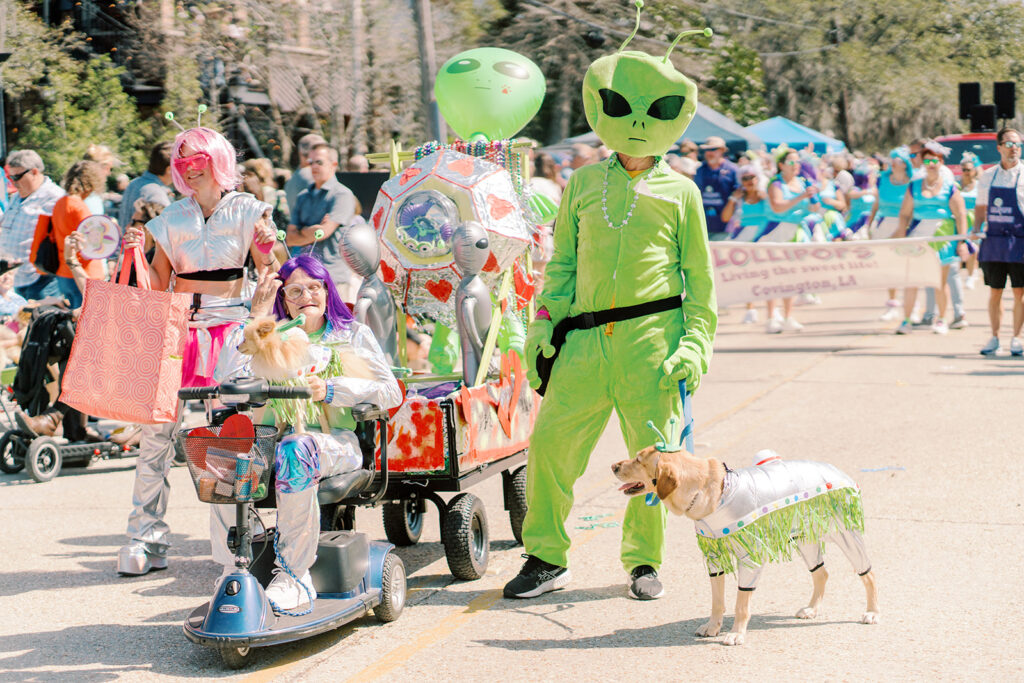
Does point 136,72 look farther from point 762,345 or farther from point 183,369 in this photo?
point 183,369

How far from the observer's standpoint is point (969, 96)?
27625mm

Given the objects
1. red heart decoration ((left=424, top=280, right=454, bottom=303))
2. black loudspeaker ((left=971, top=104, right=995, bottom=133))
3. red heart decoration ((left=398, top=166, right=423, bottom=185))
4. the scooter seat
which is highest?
black loudspeaker ((left=971, top=104, right=995, bottom=133))

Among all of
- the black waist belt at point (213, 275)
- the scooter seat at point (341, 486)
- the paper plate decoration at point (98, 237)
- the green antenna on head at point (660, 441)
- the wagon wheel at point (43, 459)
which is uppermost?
the paper plate decoration at point (98, 237)

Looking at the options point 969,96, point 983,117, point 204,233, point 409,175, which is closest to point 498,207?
point 409,175

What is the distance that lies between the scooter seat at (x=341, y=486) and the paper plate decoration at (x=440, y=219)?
167 cm

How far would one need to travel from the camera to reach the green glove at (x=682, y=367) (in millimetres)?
4996

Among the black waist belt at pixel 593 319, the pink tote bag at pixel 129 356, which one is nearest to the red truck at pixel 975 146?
the black waist belt at pixel 593 319

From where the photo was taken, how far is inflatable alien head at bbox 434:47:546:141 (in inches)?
278

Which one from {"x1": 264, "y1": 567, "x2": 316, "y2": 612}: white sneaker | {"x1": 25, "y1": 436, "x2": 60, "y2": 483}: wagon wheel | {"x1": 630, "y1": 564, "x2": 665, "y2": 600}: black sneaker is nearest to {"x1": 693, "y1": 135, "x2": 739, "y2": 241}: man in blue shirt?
{"x1": 25, "y1": 436, "x2": 60, "y2": 483}: wagon wheel

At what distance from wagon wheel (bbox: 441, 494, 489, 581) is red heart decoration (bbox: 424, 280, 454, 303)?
131 cm

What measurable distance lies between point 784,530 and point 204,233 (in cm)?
289

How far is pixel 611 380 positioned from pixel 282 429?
132 cm

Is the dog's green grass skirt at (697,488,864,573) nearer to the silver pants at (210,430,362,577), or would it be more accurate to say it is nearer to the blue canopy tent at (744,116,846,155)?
the silver pants at (210,430,362,577)

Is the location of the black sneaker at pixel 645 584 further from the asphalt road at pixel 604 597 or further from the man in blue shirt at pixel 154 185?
the man in blue shirt at pixel 154 185
